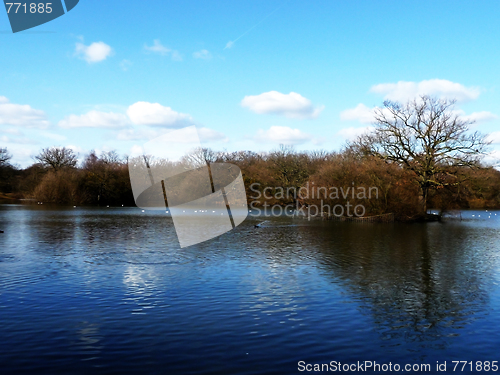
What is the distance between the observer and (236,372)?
6.70 meters

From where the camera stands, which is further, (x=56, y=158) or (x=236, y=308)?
(x=56, y=158)

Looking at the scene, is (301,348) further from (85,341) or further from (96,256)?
(96,256)

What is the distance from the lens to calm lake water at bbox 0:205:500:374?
7352 millimetres

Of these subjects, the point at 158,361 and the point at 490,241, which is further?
the point at 490,241

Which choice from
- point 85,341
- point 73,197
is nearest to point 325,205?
point 85,341

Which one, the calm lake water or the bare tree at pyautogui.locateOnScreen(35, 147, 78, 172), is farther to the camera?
the bare tree at pyautogui.locateOnScreen(35, 147, 78, 172)

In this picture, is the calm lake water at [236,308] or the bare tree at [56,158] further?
the bare tree at [56,158]

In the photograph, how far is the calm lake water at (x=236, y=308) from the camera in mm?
7352

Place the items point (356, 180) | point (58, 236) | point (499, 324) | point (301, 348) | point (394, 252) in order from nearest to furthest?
point (301, 348) → point (499, 324) → point (394, 252) → point (58, 236) → point (356, 180)

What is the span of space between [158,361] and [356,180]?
3180cm

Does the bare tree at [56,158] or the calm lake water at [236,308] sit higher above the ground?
the bare tree at [56,158]

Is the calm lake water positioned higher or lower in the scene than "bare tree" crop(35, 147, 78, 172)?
lower

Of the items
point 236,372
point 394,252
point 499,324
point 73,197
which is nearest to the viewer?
point 236,372

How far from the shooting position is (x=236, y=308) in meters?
10.2
